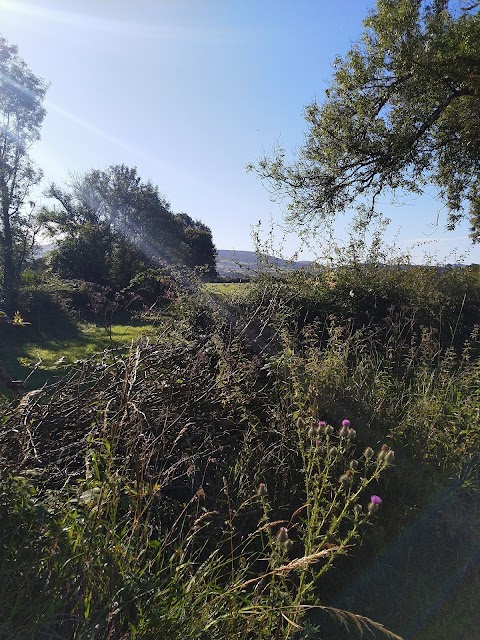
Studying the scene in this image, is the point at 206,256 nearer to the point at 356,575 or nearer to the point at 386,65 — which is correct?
the point at 386,65

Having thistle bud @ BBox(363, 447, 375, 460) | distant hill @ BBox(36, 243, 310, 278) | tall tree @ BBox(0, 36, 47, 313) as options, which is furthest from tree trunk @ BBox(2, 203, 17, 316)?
thistle bud @ BBox(363, 447, 375, 460)

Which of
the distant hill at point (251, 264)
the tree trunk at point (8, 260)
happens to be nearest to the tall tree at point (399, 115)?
the distant hill at point (251, 264)

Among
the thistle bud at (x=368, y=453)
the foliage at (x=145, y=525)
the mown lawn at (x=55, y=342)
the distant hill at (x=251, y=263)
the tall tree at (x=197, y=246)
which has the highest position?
the tall tree at (x=197, y=246)

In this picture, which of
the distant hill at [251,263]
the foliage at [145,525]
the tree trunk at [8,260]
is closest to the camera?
the foliage at [145,525]

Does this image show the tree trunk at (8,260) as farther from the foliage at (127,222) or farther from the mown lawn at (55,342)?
the foliage at (127,222)

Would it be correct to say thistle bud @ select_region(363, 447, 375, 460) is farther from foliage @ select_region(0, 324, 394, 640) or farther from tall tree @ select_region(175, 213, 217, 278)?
tall tree @ select_region(175, 213, 217, 278)

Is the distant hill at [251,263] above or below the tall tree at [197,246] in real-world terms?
below

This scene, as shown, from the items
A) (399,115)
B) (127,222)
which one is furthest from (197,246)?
(399,115)

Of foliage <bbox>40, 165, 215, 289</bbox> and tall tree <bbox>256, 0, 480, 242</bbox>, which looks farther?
foliage <bbox>40, 165, 215, 289</bbox>

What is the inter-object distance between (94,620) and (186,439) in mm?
1203

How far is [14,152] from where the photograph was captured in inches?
653

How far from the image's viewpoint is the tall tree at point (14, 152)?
16.3 m

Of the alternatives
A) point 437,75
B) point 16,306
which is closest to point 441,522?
point 437,75

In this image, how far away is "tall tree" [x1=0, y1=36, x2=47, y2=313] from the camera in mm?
16266
